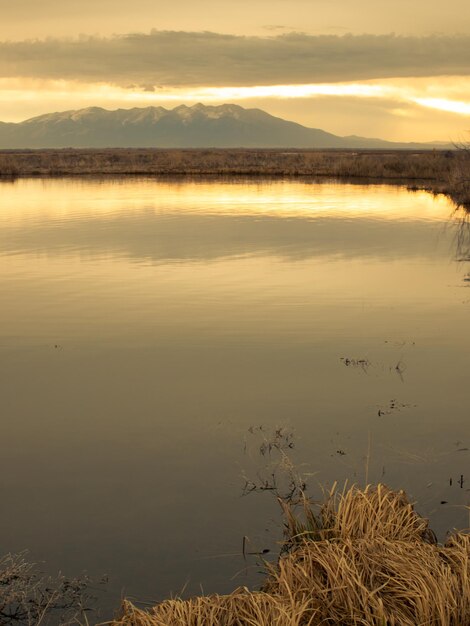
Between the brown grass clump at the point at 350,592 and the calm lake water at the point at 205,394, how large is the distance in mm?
764

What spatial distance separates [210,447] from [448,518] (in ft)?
8.56

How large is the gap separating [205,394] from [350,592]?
5.08 meters

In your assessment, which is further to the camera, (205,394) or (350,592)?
(205,394)

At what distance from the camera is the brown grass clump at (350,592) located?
466cm

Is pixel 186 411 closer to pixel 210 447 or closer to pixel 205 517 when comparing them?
pixel 210 447

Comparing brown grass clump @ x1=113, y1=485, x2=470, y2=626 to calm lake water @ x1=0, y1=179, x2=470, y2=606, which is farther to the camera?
calm lake water @ x1=0, y1=179, x2=470, y2=606

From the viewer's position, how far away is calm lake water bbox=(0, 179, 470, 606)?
6.50 metres

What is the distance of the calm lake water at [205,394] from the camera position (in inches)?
256

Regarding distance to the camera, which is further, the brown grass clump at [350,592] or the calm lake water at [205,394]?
the calm lake water at [205,394]

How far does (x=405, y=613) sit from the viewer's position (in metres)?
4.77

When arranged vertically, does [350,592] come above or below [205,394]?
above

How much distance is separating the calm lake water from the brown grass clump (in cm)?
76

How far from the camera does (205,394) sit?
976 cm

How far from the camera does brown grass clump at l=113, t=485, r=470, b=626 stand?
466 cm
